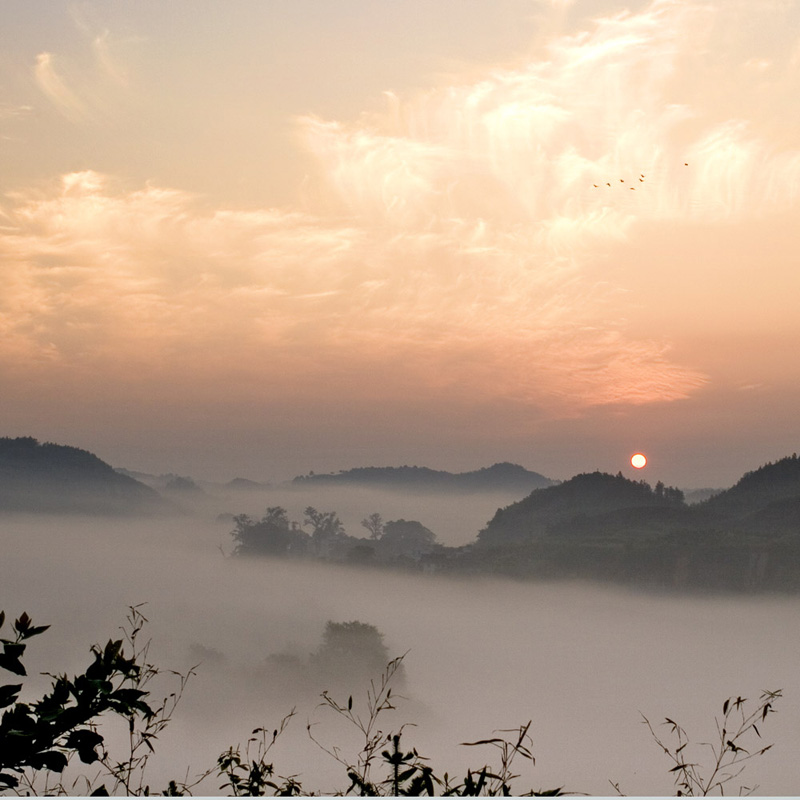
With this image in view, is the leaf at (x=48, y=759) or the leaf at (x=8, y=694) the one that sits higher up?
the leaf at (x=8, y=694)


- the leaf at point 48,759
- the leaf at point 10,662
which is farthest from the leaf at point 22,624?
the leaf at point 48,759

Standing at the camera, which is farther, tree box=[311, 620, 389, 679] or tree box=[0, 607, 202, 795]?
tree box=[311, 620, 389, 679]

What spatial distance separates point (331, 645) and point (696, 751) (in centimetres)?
8188

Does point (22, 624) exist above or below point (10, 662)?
above

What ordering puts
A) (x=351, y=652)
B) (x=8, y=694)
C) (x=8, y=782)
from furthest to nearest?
Result: 1. (x=351, y=652)
2. (x=8, y=694)
3. (x=8, y=782)

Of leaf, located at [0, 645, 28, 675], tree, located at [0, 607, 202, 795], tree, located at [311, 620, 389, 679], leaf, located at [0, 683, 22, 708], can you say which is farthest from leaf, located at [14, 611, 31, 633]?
tree, located at [311, 620, 389, 679]

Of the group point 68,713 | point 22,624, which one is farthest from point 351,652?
point 22,624

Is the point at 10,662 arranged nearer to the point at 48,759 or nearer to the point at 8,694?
the point at 8,694

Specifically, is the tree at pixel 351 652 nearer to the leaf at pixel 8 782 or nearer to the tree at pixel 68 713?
the tree at pixel 68 713

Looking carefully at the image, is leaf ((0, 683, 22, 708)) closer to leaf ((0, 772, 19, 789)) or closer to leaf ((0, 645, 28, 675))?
leaf ((0, 645, 28, 675))

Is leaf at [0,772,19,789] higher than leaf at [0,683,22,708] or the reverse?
the reverse

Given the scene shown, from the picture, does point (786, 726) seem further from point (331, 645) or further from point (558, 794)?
point (558, 794)

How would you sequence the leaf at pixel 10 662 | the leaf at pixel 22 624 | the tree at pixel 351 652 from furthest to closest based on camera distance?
the tree at pixel 351 652 → the leaf at pixel 22 624 → the leaf at pixel 10 662

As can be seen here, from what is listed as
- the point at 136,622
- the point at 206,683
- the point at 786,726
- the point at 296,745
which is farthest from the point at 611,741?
the point at 136,622
